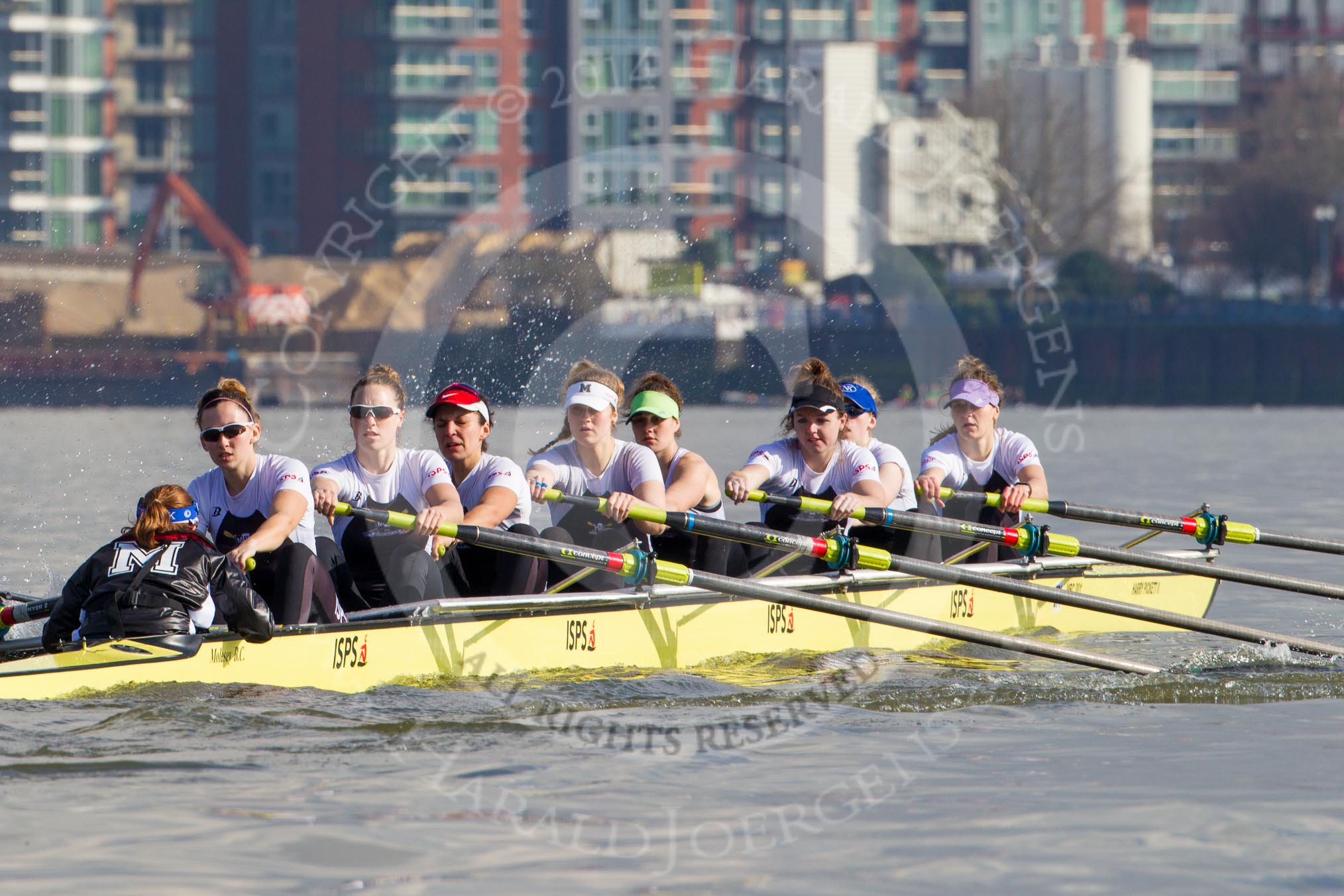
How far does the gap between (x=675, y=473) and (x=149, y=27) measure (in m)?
61.5

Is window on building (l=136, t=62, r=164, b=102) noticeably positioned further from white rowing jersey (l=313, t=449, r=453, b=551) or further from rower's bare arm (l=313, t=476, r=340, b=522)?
rower's bare arm (l=313, t=476, r=340, b=522)

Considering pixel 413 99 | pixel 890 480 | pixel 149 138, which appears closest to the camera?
pixel 890 480

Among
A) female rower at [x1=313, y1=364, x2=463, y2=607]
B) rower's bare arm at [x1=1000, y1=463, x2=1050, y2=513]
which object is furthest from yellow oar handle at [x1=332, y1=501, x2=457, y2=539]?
rower's bare arm at [x1=1000, y1=463, x2=1050, y2=513]

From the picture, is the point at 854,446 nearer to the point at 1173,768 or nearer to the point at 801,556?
the point at 801,556

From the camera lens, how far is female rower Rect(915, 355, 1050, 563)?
10.5m

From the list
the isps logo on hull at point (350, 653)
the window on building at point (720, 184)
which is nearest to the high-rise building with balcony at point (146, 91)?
the window on building at point (720, 184)

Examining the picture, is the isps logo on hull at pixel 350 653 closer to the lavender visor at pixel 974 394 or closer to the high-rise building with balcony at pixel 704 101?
the lavender visor at pixel 974 394

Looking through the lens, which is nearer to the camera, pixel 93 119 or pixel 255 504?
pixel 255 504

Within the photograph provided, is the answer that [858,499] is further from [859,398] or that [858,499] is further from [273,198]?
[273,198]

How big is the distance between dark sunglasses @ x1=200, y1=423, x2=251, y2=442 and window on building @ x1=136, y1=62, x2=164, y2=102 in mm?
61539

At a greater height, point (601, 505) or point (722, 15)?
point (722, 15)

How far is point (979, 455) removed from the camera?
10.7 metres

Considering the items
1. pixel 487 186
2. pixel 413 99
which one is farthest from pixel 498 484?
pixel 413 99

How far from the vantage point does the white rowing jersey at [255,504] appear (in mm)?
7742
